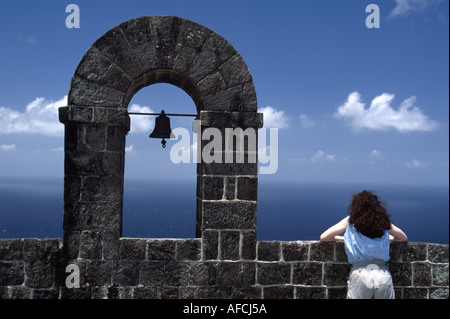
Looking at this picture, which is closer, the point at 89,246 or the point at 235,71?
the point at 89,246

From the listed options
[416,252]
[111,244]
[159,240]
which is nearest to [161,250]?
[159,240]

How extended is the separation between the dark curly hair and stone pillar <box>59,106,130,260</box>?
8.52 feet

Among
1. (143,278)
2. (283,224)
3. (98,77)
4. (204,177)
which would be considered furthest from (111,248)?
(283,224)

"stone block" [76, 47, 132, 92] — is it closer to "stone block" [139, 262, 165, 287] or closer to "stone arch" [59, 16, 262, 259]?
"stone arch" [59, 16, 262, 259]

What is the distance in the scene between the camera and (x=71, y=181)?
4621mm

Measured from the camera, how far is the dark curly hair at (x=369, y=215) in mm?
4250

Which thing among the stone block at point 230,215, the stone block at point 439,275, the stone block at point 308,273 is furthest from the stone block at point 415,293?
the stone block at point 230,215

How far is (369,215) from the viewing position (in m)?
4.27

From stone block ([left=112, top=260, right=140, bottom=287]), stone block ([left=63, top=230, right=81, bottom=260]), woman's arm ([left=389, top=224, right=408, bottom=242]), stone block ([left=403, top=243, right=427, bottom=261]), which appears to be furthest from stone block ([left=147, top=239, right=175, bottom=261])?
stone block ([left=403, top=243, right=427, bottom=261])

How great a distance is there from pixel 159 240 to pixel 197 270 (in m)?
0.55

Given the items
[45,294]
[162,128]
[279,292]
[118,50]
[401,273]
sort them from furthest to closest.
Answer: [162,128] → [401,273] → [279,292] → [118,50] → [45,294]

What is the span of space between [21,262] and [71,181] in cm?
106

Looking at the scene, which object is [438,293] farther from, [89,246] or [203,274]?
[89,246]

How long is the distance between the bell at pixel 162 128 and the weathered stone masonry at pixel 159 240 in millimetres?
511
